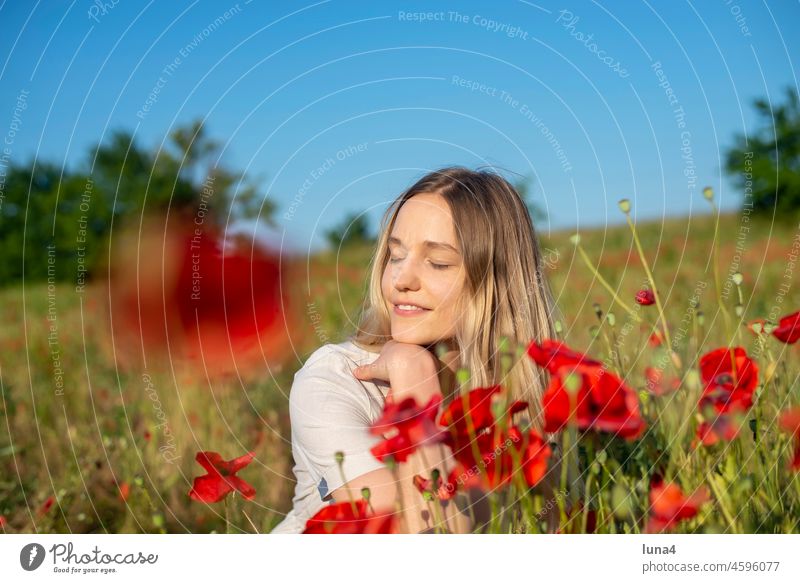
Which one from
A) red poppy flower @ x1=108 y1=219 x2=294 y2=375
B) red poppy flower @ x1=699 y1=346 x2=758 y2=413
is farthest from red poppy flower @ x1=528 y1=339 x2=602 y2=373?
red poppy flower @ x1=108 y1=219 x2=294 y2=375

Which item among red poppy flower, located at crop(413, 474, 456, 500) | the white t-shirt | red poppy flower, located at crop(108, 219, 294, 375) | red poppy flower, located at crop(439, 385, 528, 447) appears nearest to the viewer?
red poppy flower, located at crop(439, 385, 528, 447)

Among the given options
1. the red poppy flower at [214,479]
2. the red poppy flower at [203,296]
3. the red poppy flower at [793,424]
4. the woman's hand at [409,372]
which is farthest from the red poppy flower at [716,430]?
the red poppy flower at [203,296]

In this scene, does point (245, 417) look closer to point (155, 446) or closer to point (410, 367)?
point (155, 446)

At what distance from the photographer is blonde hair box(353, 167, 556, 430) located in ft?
4.10

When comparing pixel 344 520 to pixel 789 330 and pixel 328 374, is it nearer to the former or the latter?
pixel 328 374

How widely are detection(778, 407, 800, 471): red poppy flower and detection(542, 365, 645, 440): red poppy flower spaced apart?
34cm

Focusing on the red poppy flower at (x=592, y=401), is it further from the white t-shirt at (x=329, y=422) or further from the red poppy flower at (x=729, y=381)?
the white t-shirt at (x=329, y=422)

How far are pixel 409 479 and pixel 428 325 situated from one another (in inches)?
9.5

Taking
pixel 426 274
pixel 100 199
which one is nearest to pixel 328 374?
pixel 426 274

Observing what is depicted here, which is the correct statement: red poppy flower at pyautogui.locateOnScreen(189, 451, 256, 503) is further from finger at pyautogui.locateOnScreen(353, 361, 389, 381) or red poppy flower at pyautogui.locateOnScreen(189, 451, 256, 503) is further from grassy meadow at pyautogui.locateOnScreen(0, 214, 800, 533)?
finger at pyautogui.locateOnScreen(353, 361, 389, 381)

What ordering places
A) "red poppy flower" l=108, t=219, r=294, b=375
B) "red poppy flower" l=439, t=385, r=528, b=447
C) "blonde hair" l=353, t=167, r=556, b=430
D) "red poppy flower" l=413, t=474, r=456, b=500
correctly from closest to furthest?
"red poppy flower" l=439, t=385, r=528, b=447
"red poppy flower" l=413, t=474, r=456, b=500
"blonde hair" l=353, t=167, r=556, b=430
"red poppy flower" l=108, t=219, r=294, b=375

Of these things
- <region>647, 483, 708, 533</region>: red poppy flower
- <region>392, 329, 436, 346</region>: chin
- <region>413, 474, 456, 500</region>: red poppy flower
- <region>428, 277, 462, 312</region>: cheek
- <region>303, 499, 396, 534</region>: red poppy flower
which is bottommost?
<region>647, 483, 708, 533</region>: red poppy flower
